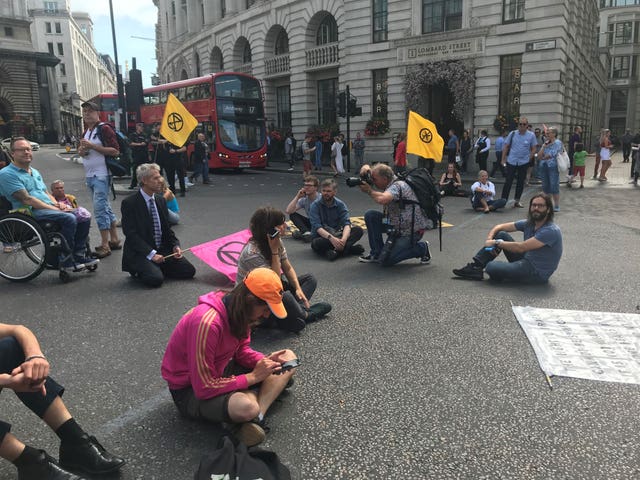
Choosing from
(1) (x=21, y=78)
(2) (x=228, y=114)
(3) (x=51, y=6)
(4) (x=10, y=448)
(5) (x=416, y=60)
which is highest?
(3) (x=51, y=6)

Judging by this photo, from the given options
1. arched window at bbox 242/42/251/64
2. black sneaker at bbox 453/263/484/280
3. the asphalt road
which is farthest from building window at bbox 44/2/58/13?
black sneaker at bbox 453/263/484/280

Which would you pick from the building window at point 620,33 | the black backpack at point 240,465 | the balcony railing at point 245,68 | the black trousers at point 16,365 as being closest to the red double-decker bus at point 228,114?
the balcony railing at point 245,68

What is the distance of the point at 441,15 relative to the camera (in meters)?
23.2

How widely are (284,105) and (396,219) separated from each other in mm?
27882

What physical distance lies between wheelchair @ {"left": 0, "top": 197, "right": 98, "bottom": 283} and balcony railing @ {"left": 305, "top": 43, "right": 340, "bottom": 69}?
24.0 metres

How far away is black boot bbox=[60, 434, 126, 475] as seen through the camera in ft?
8.25

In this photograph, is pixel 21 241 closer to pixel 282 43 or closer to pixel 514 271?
pixel 514 271

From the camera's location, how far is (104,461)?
99.3 inches

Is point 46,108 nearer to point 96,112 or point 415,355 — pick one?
point 96,112

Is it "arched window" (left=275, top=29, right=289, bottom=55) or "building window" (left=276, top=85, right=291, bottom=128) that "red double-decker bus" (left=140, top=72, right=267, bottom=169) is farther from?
"arched window" (left=275, top=29, right=289, bottom=55)

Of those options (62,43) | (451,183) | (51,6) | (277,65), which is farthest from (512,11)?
(51,6)

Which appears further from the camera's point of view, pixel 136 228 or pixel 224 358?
pixel 136 228

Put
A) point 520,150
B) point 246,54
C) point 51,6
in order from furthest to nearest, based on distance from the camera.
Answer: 1. point 51,6
2. point 246,54
3. point 520,150

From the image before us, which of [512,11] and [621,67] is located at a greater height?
[621,67]
